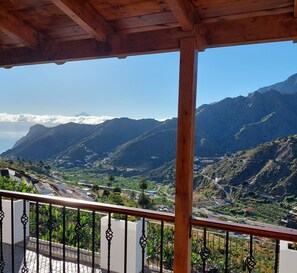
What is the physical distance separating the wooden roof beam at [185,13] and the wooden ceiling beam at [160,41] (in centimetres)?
7

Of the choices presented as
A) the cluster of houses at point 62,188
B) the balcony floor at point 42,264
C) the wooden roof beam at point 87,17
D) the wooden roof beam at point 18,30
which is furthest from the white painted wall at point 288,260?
the cluster of houses at point 62,188

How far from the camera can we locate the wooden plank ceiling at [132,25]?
6.23 ft

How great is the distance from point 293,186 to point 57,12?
29.8 feet

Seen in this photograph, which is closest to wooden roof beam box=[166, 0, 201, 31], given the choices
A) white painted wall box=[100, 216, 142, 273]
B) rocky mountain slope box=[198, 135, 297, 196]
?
white painted wall box=[100, 216, 142, 273]

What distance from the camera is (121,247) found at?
4645 mm

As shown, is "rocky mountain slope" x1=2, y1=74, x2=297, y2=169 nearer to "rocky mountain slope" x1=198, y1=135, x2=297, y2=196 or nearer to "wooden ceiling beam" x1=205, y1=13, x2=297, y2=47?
"rocky mountain slope" x1=198, y1=135, x2=297, y2=196

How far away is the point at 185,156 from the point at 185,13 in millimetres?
971

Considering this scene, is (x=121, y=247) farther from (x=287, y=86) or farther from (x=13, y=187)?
(x=287, y=86)

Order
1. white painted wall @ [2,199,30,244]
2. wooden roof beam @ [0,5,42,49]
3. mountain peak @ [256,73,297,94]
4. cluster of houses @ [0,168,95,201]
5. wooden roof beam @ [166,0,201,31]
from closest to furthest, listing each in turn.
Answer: wooden roof beam @ [166,0,201,31]
wooden roof beam @ [0,5,42,49]
white painted wall @ [2,199,30,244]
cluster of houses @ [0,168,95,201]
mountain peak @ [256,73,297,94]

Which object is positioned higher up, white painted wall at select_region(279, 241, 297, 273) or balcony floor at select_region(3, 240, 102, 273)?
white painted wall at select_region(279, 241, 297, 273)

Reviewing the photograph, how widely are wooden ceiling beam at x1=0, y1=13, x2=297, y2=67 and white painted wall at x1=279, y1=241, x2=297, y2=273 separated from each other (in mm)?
2767

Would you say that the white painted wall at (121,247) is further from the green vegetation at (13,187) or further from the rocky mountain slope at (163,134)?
the rocky mountain slope at (163,134)

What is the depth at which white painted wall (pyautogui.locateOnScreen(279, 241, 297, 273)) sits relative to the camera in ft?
11.4

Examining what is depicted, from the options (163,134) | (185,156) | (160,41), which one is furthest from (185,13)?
(163,134)
